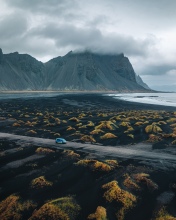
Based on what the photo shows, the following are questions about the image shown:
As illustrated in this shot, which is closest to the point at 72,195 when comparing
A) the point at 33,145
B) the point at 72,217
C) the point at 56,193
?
the point at 56,193

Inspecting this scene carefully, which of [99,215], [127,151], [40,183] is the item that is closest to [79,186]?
[40,183]

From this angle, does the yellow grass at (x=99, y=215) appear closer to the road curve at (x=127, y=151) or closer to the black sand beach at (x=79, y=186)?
the black sand beach at (x=79, y=186)

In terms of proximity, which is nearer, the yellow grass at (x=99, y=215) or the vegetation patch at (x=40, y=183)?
the yellow grass at (x=99, y=215)

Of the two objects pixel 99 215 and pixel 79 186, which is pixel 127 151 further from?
pixel 99 215

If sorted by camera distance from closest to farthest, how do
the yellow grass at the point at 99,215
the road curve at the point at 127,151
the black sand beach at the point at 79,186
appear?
1. the yellow grass at the point at 99,215
2. the black sand beach at the point at 79,186
3. the road curve at the point at 127,151

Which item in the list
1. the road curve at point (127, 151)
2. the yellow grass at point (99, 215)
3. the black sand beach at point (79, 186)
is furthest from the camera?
the road curve at point (127, 151)

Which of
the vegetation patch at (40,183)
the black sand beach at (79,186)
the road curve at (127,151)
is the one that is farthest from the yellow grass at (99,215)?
the road curve at (127,151)

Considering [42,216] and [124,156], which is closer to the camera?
[42,216]

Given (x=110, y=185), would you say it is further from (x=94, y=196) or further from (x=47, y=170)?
(x=47, y=170)
